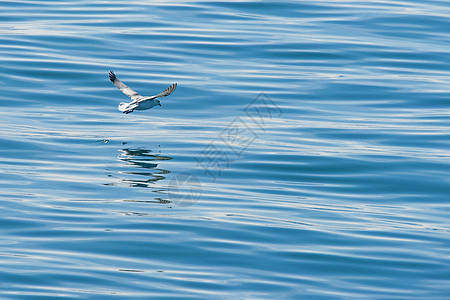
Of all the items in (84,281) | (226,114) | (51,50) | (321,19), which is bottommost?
(84,281)

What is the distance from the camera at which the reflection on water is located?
13328mm

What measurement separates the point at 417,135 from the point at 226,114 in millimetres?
4356

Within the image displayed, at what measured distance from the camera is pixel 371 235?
11.2 meters

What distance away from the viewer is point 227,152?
1566 centimetres

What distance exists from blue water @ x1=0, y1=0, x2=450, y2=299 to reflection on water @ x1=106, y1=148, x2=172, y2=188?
6cm

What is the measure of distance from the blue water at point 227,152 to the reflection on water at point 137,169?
0.20ft

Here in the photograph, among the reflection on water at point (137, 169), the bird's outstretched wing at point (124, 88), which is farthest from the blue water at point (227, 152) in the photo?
the bird's outstretched wing at point (124, 88)

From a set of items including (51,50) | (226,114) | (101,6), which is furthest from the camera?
(101,6)

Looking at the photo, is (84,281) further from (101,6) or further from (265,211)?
(101,6)

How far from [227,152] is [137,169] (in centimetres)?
223

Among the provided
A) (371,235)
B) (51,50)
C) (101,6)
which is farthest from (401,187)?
(101,6)

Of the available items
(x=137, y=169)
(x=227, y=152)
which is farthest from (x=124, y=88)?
(x=137, y=169)

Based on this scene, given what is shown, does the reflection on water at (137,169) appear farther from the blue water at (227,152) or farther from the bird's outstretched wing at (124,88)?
the bird's outstretched wing at (124,88)

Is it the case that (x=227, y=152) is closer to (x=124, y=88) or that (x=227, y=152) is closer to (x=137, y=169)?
(x=137, y=169)
